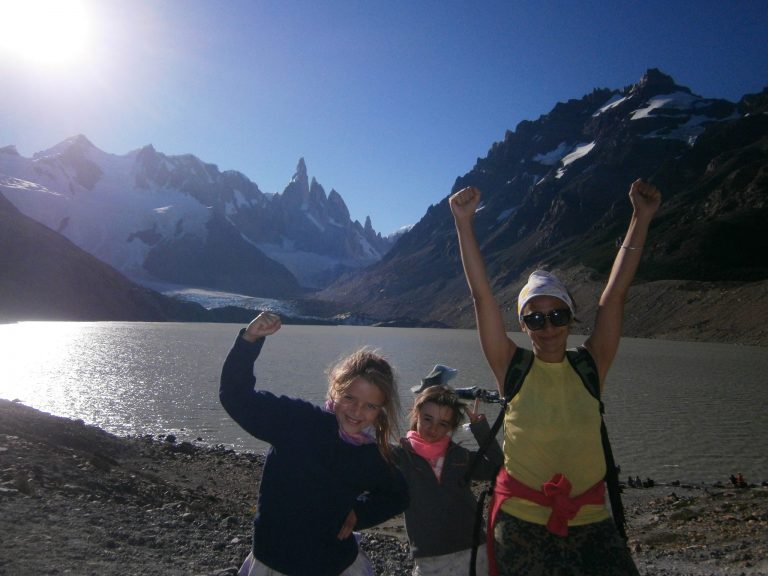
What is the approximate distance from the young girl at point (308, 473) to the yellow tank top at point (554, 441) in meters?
0.86

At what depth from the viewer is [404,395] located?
3275 cm

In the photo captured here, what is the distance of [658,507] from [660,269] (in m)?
120

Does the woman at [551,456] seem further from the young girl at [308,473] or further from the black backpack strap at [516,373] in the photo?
the young girl at [308,473]

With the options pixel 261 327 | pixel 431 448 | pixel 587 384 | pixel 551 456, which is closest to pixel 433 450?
pixel 431 448

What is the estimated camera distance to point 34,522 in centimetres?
764

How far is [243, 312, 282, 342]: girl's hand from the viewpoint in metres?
3.36

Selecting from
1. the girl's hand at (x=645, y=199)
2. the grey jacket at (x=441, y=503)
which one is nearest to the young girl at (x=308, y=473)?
the grey jacket at (x=441, y=503)

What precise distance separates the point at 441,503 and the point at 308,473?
1.58 meters

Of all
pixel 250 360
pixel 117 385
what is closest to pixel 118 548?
pixel 250 360

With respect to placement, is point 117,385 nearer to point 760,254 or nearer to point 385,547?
point 385,547

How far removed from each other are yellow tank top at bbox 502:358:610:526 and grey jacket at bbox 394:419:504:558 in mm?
1187

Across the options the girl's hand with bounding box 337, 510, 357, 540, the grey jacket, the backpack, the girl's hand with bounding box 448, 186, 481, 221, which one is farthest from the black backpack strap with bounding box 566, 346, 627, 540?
the girl's hand with bounding box 337, 510, 357, 540

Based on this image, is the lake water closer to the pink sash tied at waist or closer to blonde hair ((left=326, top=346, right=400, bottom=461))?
blonde hair ((left=326, top=346, right=400, bottom=461))

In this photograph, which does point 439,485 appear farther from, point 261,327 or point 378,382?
point 261,327
